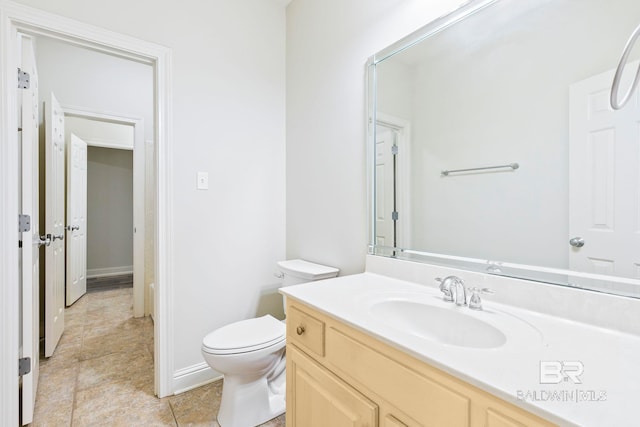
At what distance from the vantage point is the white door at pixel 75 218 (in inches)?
121

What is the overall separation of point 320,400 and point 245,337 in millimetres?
667

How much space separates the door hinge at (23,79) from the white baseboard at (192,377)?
1.75 metres

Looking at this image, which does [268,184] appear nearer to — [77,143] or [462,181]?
[462,181]

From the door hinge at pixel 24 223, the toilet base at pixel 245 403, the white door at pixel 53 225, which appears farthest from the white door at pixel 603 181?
the white door at pixel 53 225

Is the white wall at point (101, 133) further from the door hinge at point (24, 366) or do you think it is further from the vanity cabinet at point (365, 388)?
the vanity cabinet at point (365, 388)

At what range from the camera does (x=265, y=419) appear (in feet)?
5.09

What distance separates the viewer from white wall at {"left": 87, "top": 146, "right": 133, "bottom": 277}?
15.1 ft

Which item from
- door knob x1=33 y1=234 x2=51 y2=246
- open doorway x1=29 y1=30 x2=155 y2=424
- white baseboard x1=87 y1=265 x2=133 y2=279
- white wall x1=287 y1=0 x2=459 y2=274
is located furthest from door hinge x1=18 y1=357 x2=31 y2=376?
white baseboard x1=87 y1=265 x2=133 y2=279

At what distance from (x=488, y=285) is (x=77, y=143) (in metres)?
4.09

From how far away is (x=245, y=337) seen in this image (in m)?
1.53

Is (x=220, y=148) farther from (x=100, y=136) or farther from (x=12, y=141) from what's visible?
(x=100, y=136)

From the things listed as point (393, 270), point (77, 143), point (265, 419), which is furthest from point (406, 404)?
point (77, 143)
